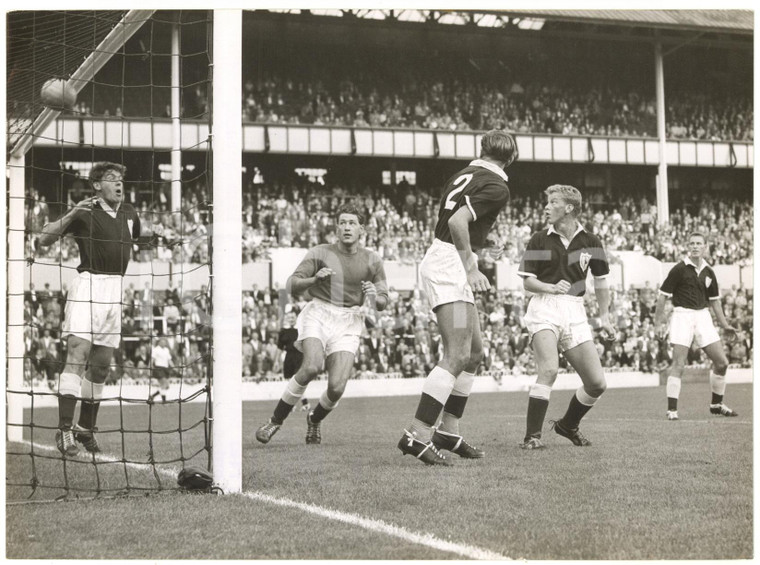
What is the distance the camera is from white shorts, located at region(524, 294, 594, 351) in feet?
22.6

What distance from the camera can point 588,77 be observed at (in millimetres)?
27891

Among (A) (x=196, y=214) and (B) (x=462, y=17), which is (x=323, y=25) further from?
(A) (x=196, y=214)

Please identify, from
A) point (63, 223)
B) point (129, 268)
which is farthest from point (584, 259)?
point (129, 268)

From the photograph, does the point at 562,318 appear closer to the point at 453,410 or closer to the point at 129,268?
the point at 453,410

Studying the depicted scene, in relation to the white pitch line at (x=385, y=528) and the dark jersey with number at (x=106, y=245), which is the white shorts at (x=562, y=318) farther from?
the dark jersey with number at (x=106, y=245)

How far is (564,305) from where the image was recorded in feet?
22.9

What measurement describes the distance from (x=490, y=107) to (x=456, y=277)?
71.8 ft

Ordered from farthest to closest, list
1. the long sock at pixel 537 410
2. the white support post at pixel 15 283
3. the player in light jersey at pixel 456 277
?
1. the white support post at pixel 15 283
2. the long sock at pixel 537 410
3. the player in light jersey at pixel 456 277

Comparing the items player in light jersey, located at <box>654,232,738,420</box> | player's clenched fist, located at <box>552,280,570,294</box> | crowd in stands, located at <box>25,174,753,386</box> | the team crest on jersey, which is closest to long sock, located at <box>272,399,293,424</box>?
player's clenched fist, located at <box>552,280,570,294</box>

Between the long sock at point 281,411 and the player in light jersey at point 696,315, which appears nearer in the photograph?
the long sock at point 281,411

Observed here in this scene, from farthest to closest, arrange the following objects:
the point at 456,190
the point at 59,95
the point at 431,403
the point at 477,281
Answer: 1. the point at 59,95
2. the point at 456,190
3. the point at 431,403
4. the point at 477,281

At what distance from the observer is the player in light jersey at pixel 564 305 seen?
6.79m

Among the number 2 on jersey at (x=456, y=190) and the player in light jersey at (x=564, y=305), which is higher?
the number 2 on jersey at (x=456, y=190)

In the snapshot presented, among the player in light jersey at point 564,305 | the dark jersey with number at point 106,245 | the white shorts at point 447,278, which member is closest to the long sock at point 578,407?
the player in light jersey at point 564,305
